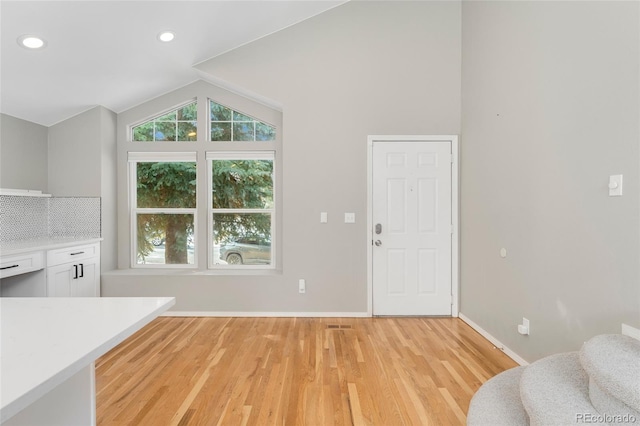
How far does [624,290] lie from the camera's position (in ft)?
5.35

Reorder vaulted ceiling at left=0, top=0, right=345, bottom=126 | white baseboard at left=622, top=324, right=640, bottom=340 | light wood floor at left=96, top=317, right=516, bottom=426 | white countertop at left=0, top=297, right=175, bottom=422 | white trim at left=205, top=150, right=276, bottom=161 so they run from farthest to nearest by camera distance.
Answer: white trim at left=205, top=150, right=276, bottom=161, vaulted ceiling at left=0, top=0, right=345, bottom=126, light wood floor at left=96, top=317, right=516, bottom=426, white baseboard at left=622, top=324, right=640, bottom=340, white countertop at left=0, top=297, right=175, bottom=422

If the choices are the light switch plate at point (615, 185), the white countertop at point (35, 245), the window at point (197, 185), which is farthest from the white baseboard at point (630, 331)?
the white countertop at point (35, 245)

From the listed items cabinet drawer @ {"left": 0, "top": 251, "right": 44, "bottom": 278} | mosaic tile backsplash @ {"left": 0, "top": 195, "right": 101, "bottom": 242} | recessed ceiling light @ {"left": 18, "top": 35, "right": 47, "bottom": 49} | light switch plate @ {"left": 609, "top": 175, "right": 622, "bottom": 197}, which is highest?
recessed ceiling light @ {"left": 18, "top": 35, "right": 47, "bottom": 49}

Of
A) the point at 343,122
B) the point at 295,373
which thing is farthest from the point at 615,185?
the point at 343,122

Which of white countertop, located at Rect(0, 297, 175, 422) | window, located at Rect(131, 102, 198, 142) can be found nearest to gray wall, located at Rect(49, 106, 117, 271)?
window, located at Rect(131, 102, 198, 142)

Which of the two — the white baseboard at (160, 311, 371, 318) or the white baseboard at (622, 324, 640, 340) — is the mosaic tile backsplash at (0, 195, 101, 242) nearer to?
the white baseboard at (160, 311, 371, 318)

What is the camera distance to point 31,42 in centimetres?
253

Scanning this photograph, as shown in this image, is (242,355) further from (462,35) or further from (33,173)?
(462,35)

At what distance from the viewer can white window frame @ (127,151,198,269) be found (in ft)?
12.7

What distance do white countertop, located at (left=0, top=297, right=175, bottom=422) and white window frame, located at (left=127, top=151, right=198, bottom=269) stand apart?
109 inches

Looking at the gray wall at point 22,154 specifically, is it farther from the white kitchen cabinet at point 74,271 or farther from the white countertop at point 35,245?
the white kitchen cabinet at point 74,271

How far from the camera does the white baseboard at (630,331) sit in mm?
1546

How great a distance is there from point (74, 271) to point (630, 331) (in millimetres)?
4402

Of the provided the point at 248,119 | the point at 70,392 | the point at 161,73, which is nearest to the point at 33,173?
the point at 161,73
